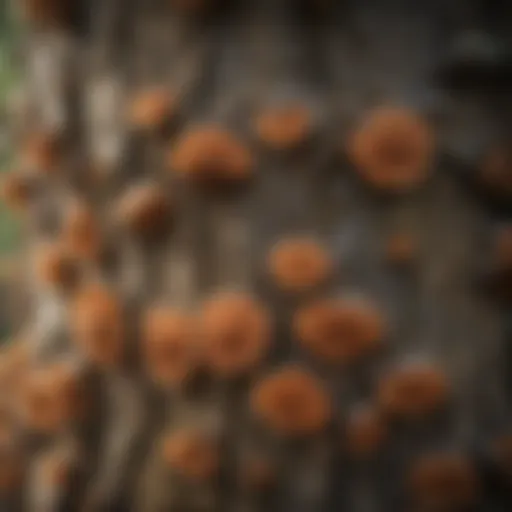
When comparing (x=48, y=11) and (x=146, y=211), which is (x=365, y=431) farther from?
(x=48, y=11)

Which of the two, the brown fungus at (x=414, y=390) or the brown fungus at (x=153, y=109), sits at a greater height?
the brown fungus at (x=153, y=109)

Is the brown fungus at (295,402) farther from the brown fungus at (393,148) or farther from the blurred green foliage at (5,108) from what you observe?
the blurred green foliage at (5,108)

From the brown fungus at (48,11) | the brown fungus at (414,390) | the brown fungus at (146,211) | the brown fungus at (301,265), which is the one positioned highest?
the brown fungus at (48,11)

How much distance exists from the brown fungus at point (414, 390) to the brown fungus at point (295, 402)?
3 cm

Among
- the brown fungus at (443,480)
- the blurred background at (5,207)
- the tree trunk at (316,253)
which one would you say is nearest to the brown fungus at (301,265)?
the tree trunk at (316,253)

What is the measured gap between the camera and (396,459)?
18.6 inches

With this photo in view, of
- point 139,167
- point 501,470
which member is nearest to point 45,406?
point 139,167

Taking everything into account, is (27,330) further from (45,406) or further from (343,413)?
(343,413)

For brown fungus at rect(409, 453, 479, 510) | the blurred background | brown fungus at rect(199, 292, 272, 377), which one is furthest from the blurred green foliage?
brown fungus at rect(409, 453, 479, 510)

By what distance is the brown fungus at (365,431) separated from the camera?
0.46 metres

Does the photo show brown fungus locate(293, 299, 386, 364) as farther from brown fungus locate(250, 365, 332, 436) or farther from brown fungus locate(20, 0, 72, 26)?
brown fungus locate(20, 0, 72, 26)

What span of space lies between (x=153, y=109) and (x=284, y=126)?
70 mm

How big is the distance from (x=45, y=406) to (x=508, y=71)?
0.31 metres

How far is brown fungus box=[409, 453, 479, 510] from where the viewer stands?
1.53 feet
